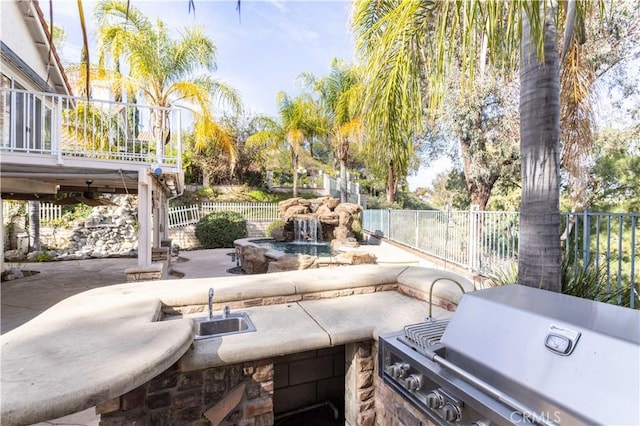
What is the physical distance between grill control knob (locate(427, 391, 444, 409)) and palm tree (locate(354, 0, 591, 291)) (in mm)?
1583

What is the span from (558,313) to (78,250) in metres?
16.3

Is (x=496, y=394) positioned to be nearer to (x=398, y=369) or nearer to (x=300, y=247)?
(x=398, y=369)

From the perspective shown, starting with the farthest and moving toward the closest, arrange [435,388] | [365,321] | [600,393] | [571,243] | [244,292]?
[571,243] → [244,292] → [365,321] → [435,388] → [600,393]

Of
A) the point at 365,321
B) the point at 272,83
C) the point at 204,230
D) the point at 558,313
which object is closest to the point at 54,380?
the point at 365,321

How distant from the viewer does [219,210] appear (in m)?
17.5

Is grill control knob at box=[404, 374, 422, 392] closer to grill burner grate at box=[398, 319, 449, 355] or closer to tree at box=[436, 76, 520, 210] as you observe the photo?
grill burner grate at box=[398, 319, 449, 355]

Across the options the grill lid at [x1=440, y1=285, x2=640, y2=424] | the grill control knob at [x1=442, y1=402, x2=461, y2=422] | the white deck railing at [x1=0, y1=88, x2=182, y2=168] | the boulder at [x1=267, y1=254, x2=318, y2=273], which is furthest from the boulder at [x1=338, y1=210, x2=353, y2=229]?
the grill control knob at [x1=442, y1=402, x2=461, y2=422]

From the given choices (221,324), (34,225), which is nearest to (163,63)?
(34,225)

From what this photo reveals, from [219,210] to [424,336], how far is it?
16.7 metres

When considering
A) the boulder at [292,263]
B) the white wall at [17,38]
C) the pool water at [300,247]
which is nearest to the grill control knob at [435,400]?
the boulder at [292,263]

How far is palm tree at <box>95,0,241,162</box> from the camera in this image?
9.54 metres

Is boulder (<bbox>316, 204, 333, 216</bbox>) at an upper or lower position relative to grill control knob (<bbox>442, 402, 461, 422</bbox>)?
upper

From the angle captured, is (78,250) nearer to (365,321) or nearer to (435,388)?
(365,321)

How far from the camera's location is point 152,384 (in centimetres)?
214
